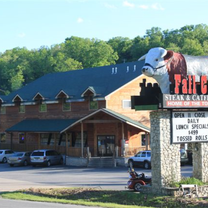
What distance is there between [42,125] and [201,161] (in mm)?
28013

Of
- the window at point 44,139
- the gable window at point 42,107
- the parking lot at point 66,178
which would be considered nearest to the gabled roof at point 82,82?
the gable window at point 42,107

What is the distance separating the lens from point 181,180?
68.4 feet

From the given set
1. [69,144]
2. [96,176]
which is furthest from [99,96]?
[96,176]

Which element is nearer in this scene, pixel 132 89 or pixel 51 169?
pixel 51 169

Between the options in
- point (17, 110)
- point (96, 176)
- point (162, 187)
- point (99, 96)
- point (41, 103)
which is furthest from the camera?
point (17, 110)

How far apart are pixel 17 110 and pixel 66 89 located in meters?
8.71

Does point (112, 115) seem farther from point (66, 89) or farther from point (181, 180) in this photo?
point (181, 180)

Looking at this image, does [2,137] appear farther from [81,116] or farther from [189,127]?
[189,127]

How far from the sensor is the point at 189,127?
70.2 ft

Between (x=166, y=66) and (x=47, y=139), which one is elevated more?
(x=166, y=66)

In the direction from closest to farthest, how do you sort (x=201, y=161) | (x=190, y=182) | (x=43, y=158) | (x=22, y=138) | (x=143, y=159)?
(x=190, y=182) → (x=201, y=161) → (x=143, y=159) → (x=43, y=158) → (x=22, y=138)

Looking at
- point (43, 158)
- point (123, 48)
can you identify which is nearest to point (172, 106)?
point (43, 158)

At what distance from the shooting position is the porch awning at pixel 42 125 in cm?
4491

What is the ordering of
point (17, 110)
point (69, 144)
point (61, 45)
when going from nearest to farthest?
point (69, 144) < point (17, 110) < point (61, 45)
